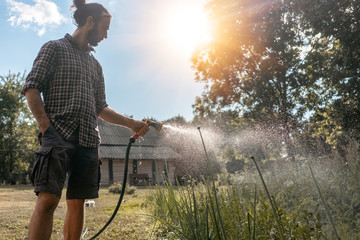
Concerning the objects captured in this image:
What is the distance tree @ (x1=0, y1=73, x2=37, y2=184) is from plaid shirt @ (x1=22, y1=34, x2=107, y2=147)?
27.0m

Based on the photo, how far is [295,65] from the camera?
452 inches

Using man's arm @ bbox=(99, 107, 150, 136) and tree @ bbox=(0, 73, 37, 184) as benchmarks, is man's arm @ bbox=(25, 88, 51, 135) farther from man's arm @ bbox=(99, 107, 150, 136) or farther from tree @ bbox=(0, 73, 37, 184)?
tree @ bbox=(0, 73, 37, 184)

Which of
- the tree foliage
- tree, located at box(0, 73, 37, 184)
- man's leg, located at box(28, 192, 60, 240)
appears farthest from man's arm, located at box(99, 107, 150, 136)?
tree, located at box(0, 73, 37, 184)

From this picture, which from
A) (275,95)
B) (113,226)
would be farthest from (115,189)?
(113,226)

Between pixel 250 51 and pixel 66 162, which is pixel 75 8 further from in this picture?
pixel 250 51

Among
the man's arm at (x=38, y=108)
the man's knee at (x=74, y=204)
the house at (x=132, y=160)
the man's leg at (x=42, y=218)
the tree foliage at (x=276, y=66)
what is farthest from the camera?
the house at (x=132, y=160)

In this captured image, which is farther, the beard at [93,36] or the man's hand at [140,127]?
the man's hand at [140,127]

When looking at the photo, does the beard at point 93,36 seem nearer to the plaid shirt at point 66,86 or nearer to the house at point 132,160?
the plaid shirt at point 66,86

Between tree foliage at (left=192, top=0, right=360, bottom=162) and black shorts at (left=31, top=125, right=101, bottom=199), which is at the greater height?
tree foliage at (left=192, top=0, right=360, bottom=162)

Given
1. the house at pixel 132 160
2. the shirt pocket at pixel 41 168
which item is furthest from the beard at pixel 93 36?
the house at pixel 132 160

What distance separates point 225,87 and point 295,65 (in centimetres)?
355

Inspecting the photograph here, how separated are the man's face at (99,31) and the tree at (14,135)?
27.0 meters

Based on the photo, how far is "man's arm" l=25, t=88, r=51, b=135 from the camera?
1.70 metres

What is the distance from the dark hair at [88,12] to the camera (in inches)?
85.2
